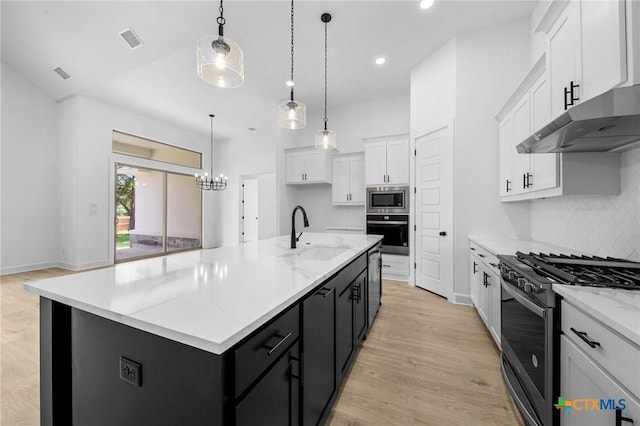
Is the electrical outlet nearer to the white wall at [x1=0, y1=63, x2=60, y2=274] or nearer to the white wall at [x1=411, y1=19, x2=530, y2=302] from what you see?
the white wall at [x1=411, y1=19, x2=530, y2=302]

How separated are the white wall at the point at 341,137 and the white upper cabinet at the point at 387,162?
596 millimetres

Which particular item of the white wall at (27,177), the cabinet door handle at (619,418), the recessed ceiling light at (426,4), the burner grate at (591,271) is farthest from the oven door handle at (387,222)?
the white wall at (27,177)

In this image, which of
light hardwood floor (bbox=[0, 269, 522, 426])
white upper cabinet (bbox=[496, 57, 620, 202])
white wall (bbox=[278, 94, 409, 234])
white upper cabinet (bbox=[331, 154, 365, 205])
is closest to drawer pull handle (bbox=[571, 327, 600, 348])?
light hardwood floor (bbox=[0, 269, 522, 426])

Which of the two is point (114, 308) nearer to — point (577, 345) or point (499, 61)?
point (577, 345)

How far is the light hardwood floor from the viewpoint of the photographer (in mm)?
1481

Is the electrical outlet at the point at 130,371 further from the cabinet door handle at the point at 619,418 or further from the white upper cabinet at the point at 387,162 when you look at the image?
the white upper cabinet at the point at 387,162

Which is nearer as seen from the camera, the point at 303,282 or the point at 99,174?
the point at 303,282

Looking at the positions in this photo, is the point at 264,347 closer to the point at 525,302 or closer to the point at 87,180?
the point at 525,302

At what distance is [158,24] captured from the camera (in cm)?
344

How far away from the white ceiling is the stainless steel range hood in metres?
2.35

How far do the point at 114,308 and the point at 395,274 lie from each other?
13.7 ft

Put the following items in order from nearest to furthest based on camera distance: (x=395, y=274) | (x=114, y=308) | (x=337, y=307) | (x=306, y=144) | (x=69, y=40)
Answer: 1. (x=114, y=308)
2. (x=337, y=307)
3. (x=69, y=40)
4. (x=395, y=274)
5. (x=306, y=144)

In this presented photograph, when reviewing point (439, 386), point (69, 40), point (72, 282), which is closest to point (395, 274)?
point (439, 386)

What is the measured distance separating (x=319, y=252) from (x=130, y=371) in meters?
1.48
